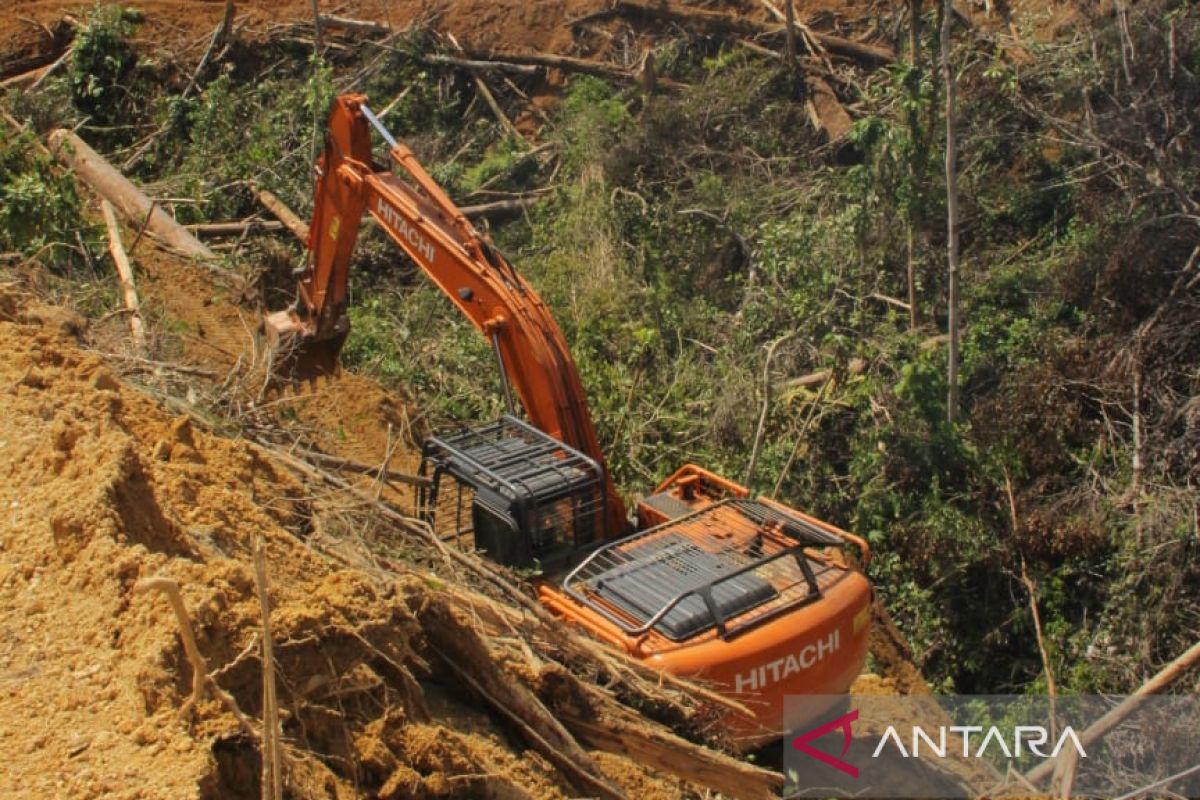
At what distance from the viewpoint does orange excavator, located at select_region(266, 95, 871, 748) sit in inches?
288

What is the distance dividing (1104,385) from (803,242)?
3.23 meters

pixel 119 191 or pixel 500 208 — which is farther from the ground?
pixel 119 191

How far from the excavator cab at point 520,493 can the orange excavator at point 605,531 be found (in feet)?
0.04

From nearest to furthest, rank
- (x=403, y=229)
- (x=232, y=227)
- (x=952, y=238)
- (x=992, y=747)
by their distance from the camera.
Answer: (x=403, y=229)
(x=992, y=747)
(x=952, y=238)
(x=232, y=227)

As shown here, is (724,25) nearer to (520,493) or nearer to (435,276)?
(435,276)

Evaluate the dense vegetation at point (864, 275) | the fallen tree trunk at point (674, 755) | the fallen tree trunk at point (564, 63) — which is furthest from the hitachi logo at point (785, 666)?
the fallen tree trunk at point (564, 63)

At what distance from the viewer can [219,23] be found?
17.6 meters

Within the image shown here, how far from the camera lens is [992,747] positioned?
995 cm

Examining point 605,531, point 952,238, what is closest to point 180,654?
point 605,531

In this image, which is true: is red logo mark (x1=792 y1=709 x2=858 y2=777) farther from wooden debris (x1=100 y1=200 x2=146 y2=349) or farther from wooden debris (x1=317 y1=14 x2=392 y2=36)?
wooden debris (x1=317 y1=14 x2=392 y2=36)

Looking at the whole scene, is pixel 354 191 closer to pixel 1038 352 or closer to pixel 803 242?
pixel 803 242

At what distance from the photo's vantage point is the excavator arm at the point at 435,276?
29.2ft

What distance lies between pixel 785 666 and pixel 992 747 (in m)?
3.30

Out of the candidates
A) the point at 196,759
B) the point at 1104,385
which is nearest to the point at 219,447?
the point at 196,759
